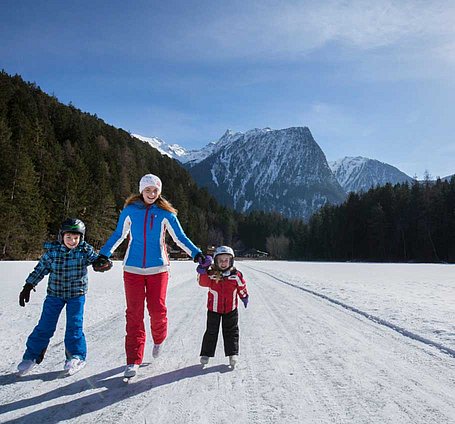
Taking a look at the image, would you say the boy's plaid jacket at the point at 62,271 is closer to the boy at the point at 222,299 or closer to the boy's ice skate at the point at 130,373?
the boy's ice skate at the point at 130,373

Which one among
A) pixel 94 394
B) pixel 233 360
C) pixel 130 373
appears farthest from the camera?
pixel 233 360

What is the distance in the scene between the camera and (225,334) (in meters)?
4.22

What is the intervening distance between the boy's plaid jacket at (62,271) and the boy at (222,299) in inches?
51.8

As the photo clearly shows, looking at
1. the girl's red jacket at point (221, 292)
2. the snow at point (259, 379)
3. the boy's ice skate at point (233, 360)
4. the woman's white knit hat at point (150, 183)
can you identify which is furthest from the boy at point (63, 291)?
the boy's ice skate at point (233, 360)

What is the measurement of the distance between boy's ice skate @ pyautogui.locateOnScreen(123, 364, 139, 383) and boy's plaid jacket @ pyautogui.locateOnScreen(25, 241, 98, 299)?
3.24ft

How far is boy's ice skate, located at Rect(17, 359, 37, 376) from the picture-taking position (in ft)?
12.1

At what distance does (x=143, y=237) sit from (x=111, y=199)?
53.8 m

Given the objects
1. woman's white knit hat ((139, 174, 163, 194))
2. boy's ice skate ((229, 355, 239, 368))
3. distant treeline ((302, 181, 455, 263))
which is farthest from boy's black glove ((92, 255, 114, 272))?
distant treeline ((302, 181, 455, 263))

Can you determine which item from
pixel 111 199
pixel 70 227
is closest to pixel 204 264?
pixel 70 227

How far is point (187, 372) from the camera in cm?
387

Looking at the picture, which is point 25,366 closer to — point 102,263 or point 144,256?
point 102,263

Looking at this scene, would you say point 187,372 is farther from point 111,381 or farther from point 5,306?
point 5,306

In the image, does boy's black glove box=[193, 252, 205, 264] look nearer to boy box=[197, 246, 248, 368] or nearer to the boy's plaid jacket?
boy box=[197, 246, 248, 368]

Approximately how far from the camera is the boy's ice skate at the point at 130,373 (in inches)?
139
